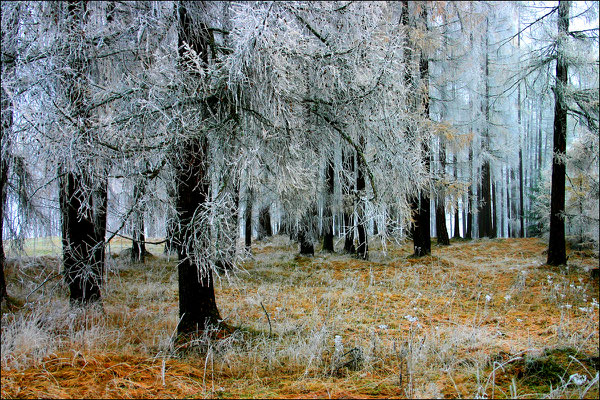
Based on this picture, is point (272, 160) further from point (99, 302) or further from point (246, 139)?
point (99, 302)

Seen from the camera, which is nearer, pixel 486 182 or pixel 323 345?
pixel 323 345

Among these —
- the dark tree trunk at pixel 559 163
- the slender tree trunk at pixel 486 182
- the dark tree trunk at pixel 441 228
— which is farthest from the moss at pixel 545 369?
the slender tree trunk at pixel 486 182

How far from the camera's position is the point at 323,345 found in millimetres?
3703

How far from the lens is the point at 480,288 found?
697 cm

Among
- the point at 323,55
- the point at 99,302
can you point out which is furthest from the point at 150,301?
the point at 323,55

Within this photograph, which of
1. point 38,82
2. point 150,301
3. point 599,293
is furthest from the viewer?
point 150,301

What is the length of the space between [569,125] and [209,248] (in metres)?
10.7

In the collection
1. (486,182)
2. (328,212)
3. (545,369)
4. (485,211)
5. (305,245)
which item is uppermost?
(486,182)

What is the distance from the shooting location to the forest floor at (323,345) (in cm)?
256

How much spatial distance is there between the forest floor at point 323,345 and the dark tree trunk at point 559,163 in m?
1.88

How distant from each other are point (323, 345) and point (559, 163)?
27.9ft

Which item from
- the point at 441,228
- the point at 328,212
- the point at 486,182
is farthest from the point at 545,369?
the point at 486,182

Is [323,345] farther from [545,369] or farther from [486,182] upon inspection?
[486,182]

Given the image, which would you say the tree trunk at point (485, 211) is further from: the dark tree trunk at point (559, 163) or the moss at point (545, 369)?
the moss at point (545, 369)
